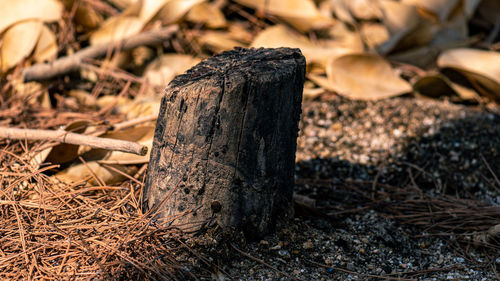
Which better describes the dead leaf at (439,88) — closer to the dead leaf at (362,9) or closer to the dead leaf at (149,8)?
the dead leaf at (362,9)

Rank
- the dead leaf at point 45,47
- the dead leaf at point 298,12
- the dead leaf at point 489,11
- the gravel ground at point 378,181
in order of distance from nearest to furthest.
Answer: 1. the gravel ground at point 378,181
2. the dead leaf at point 45,47
3. the dead leaf at point 298,12
4. the dead leaf at point 489,11

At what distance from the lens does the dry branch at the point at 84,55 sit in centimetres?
224

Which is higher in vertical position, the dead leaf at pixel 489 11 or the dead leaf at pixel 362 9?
the dead leaf at pixel 489 11

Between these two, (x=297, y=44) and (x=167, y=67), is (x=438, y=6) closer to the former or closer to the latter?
(x=297, y=44)

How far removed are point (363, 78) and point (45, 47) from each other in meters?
1.58

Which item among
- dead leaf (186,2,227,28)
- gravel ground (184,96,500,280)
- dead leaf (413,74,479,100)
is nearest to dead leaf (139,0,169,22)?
dead leaf (186,2,227,28)

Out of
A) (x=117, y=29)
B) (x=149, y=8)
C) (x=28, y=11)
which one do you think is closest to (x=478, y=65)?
(x=149, y=8)

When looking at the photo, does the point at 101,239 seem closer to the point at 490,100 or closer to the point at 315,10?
the point at 315,10

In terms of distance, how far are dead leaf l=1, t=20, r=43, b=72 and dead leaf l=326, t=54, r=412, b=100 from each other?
1446 millimetres

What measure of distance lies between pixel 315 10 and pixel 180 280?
188 cm

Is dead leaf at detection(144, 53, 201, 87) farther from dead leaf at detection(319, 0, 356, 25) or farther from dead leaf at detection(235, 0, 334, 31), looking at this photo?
→ dead leaf at detection(319, 0, 356, 25)

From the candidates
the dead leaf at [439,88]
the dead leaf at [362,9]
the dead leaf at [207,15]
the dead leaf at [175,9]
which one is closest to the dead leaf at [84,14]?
the dead leaf at [175,9]

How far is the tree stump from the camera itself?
121 cm

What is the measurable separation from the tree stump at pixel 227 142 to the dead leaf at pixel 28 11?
140cm
